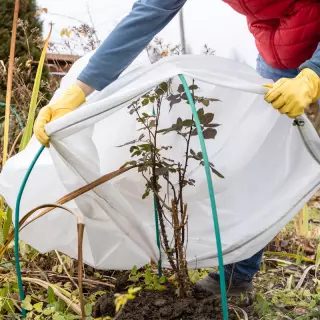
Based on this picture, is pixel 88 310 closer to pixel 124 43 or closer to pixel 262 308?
pixel 262 308

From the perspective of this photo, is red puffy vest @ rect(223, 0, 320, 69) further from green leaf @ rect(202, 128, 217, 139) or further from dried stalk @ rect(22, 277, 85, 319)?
dried stalk @ rect(22, 277, 85, 319)

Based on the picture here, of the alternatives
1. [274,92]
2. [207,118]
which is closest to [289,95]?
[274,92]

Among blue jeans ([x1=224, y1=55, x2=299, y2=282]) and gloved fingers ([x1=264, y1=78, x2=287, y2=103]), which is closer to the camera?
gloved fingers ([x1=264, y1=78, x2=287, y2=103])

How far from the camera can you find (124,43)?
1498mm

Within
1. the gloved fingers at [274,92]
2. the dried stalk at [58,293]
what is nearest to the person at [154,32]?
the gloved fingers at [274,92]

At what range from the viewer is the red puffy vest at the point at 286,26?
1.49 meters

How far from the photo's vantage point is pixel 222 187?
1542mm

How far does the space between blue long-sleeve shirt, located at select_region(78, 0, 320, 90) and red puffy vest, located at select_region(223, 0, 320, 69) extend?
232 mm

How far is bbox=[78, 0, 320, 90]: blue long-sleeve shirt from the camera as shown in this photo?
1.49 meters

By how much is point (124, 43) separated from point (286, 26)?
486mm

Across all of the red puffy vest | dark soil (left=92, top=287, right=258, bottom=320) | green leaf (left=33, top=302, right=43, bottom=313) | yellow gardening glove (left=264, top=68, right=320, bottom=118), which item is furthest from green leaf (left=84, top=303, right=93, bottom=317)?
the red puffy vest

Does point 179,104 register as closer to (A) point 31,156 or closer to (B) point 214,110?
(B) point 214,110

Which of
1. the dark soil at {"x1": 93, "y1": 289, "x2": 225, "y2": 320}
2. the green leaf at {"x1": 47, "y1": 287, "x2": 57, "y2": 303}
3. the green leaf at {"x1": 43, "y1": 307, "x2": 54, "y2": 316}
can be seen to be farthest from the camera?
the green leaf at {"x1": 47, "y1": 287, "x2": 57, "y2": 303}

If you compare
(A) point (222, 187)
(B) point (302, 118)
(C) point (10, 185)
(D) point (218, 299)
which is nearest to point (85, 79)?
(C) point (10, 185)
